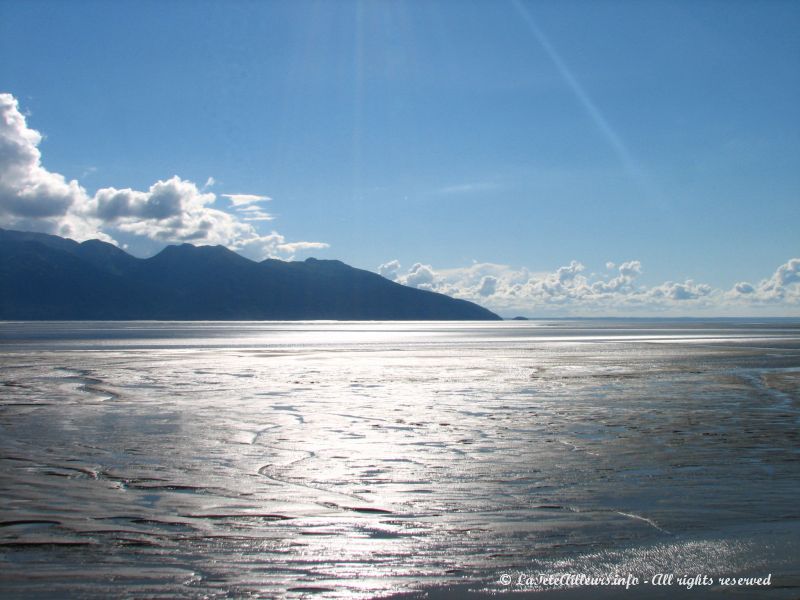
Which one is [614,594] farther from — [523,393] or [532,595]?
[523,393]

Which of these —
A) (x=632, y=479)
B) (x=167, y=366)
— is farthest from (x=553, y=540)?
(x=167, y=366)

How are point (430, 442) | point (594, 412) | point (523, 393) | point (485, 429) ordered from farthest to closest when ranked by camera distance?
point (523, 393) → point (594, 412) → point (485, 429) → point (430, 442)

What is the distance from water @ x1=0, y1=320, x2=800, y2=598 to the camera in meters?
8.38

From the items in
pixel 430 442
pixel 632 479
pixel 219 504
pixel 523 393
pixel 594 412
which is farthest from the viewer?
pixel 523 393

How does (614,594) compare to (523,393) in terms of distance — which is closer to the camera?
(614,594)

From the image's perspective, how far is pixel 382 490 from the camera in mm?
12531

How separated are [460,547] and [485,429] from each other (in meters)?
10.6

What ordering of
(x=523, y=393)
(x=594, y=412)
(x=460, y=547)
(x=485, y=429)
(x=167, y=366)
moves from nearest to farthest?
1. (x=460, y=547)
2. (x=485, y=429)
3. (x=594, y=412)
4. (x=523, y=393)
5. (x=167, y=366)

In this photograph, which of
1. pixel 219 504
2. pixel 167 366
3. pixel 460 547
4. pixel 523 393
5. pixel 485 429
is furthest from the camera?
pixel 167 366

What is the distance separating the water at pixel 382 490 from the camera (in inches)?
330

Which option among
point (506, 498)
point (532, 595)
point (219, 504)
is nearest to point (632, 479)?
point (506, 498)

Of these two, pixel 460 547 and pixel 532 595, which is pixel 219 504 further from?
pixel 532 595

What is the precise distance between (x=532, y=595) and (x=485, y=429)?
12127 millimetres

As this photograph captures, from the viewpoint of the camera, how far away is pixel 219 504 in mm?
11469
